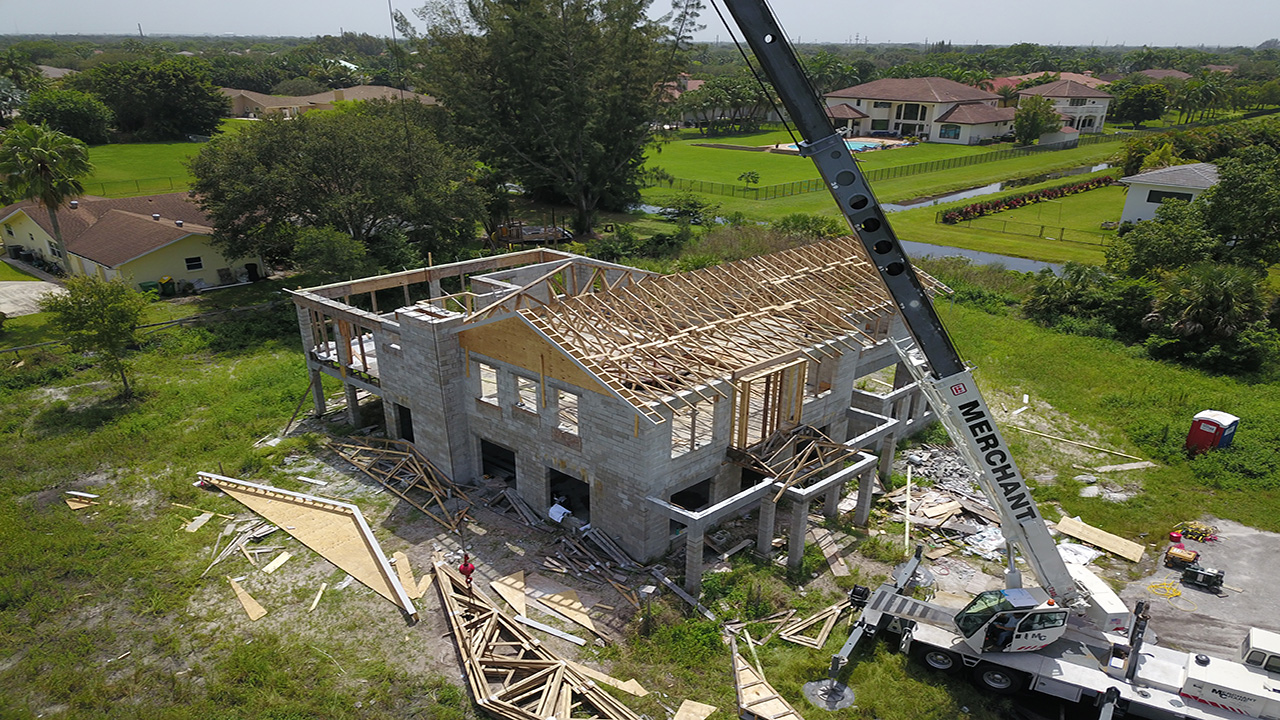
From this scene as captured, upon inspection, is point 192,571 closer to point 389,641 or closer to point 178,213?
point 389,641

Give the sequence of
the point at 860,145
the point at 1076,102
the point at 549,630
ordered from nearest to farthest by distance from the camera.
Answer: the point at 549,630, the point at 860,145, the point at 1076,102

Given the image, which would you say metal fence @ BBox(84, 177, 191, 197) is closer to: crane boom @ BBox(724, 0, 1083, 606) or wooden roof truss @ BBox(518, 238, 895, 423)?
wooden roof truss @ BBox(518, 238, 895, 423)

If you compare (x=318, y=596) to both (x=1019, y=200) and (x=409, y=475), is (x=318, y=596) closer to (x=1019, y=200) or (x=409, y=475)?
(x=409, y=475)

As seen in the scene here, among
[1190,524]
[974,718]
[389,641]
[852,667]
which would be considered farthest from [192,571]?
[1190,524]

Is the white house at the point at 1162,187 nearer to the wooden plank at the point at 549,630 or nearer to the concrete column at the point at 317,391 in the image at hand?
the wooden plank at the point at 549,630

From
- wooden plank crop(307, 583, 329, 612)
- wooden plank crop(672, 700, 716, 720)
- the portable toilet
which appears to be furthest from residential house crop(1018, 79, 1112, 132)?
wooden plank crop(307, 583, 329, 612)

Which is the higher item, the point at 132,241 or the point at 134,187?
the point at 132,241

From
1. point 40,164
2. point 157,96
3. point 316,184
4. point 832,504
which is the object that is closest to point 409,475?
point 832,504
